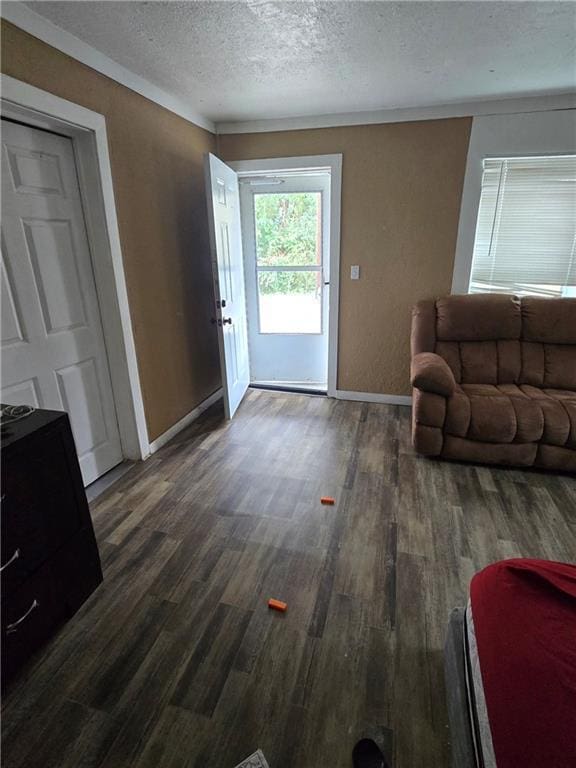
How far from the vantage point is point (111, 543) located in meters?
1.83

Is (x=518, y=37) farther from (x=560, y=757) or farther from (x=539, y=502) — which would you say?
(x=560, y=757)

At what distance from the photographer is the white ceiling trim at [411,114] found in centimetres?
257

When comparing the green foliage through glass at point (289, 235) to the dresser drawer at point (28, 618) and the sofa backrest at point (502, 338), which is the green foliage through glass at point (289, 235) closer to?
the sofa backrest at point (502, 338)

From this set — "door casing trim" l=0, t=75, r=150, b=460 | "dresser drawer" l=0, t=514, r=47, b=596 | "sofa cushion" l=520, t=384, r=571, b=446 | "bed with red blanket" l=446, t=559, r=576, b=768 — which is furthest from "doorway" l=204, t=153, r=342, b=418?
"bed with red blanket" l=446, t=559, r=576, b=768

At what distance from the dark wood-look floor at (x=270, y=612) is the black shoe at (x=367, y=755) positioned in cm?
3

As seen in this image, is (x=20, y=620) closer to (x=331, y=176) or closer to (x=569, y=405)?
(x=569, y=405)

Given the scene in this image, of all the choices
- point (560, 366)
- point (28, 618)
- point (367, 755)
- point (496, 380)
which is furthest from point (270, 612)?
point (560, 366)

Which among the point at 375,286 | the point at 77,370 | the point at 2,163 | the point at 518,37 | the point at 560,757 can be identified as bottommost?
the point at 560,757

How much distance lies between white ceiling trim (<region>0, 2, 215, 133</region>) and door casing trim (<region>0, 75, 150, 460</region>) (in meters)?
0.21

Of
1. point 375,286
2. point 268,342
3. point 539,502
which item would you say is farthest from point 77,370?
point 539,502

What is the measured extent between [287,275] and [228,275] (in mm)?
839

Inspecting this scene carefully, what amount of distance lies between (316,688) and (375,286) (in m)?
2.77

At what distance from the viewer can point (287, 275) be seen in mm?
3656

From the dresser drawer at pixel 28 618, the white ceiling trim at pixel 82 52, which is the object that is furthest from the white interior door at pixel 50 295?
the dresser drawer at pixel 28 618
